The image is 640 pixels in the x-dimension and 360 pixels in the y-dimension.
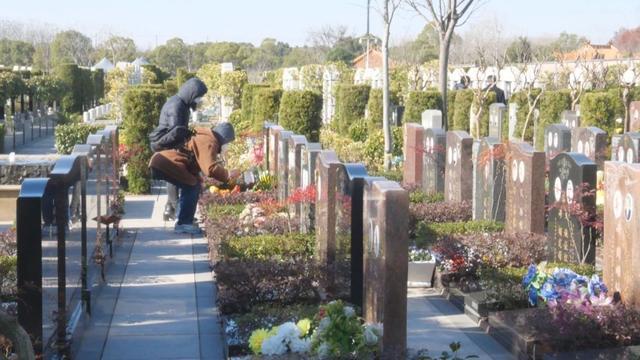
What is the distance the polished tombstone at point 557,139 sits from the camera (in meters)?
16.1

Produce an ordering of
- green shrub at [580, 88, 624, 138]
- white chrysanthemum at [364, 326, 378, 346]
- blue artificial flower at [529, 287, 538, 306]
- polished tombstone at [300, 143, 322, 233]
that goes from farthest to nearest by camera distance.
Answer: green shrub at [580, 88, 624, 138]
polished tombstone at [300, 143, 322, 233]
blue artificial flower at [529, 287, 538, 306]
white chrysanthemum at [364, 326, 378, 346]

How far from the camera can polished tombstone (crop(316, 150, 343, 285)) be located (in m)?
8.59

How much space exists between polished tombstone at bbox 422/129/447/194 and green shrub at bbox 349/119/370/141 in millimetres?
11223

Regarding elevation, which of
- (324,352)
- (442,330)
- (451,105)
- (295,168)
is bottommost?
(442,330)

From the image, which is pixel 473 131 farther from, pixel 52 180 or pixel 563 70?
pixel 52 180

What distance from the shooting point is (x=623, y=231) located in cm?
776

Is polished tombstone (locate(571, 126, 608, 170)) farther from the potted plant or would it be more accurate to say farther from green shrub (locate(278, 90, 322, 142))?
green shrub (locate(278, 90, 322, 142))

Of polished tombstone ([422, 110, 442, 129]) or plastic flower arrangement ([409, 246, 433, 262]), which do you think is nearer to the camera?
plastic flower arrangement ([409, 246, 433, 262])

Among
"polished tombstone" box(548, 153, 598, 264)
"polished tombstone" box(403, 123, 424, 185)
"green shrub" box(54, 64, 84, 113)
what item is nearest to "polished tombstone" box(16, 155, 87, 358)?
"polished tombstone" box(548, 153, 598, 264)

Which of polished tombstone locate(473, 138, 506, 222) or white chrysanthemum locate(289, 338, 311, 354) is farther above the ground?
polished tombstone locate(473, 138, 506, 222)

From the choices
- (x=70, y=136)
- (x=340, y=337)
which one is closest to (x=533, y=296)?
(x=340, y=337)

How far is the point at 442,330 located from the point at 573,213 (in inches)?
85.9

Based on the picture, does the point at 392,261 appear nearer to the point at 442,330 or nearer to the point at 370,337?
the point at 370,337

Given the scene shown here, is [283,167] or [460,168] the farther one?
[283,167]
